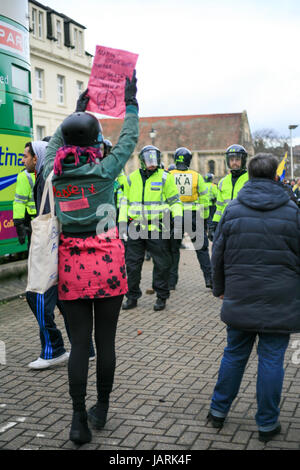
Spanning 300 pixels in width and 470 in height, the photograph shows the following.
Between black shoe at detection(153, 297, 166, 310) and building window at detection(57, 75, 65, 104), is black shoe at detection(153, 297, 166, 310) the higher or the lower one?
the lower one

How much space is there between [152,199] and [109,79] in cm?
400

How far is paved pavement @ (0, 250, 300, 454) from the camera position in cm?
378

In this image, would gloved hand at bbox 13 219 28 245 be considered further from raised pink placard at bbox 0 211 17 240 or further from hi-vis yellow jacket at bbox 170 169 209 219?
hi-vis yellow jacket at bbox 170 169 209 219

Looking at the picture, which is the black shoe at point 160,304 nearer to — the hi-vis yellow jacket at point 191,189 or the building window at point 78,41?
the hi-vis yellow jacket at point 191,189

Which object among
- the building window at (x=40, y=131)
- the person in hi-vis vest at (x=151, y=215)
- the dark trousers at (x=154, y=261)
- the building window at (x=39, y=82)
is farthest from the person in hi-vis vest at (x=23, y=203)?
the building window at (x=39, y=82)

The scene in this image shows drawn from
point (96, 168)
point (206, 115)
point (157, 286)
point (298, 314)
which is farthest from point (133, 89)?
point (206, 115)

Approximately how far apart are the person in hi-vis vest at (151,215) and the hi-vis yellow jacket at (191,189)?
4.99 ft

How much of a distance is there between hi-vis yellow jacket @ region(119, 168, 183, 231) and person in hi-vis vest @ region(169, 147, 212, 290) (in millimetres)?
1549

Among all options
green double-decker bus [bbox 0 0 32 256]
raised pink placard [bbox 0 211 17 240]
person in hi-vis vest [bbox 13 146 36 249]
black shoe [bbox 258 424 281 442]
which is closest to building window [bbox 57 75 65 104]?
green double-decker bus [bbox 0 0 32 256]

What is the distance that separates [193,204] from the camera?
30.6 feet

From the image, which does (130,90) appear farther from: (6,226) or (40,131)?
(40,131)

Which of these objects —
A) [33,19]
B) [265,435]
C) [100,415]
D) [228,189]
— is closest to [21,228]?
[228,189]
